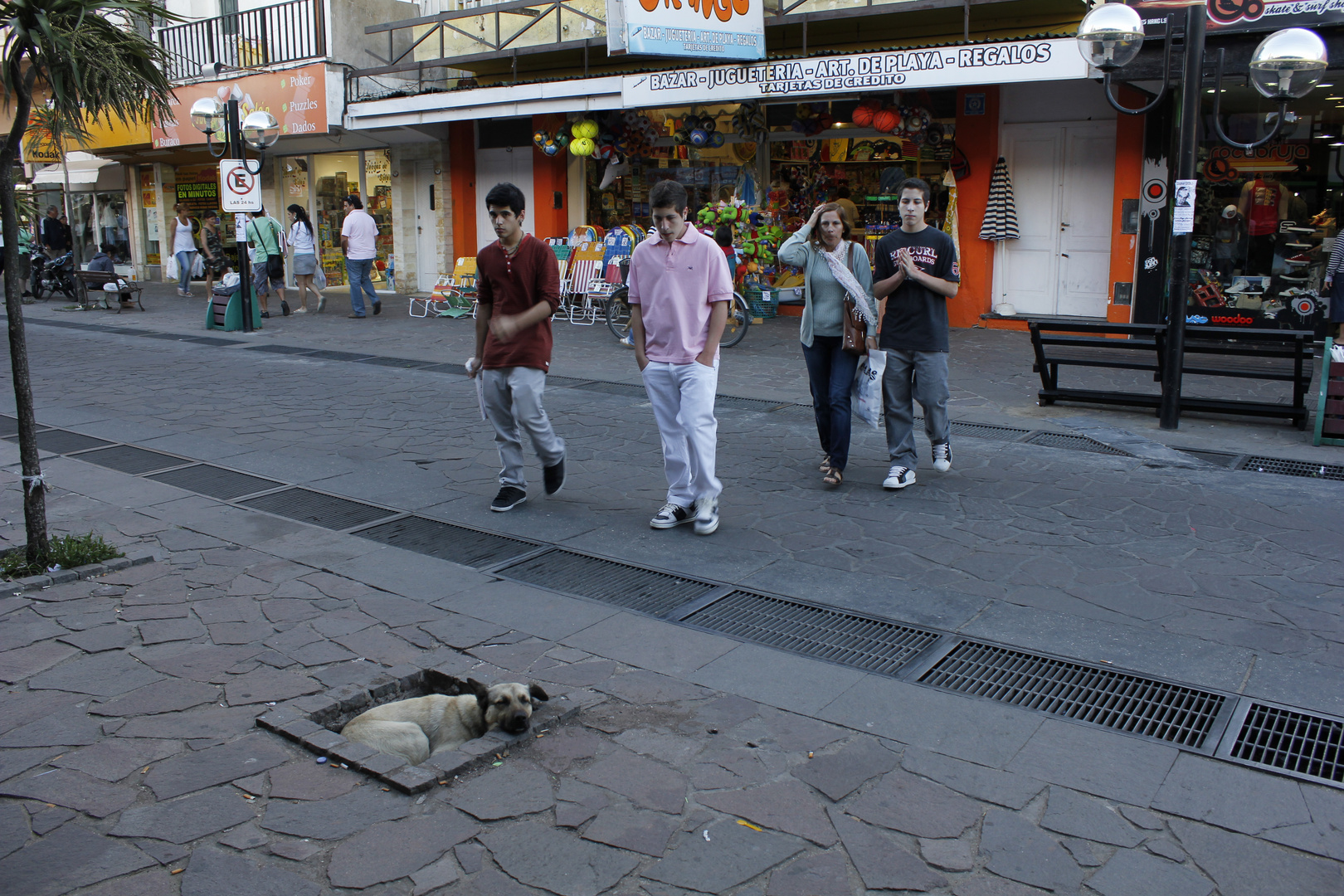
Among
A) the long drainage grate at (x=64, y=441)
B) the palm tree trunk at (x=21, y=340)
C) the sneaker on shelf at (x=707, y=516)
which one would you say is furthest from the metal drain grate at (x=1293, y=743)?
the long drainage grate at (x=64, y=441)

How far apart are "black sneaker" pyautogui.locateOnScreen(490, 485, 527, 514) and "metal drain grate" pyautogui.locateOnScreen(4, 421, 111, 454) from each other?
362 centimetres

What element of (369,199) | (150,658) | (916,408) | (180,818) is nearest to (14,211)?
(150,658)

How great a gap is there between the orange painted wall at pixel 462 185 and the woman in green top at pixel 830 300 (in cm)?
1409

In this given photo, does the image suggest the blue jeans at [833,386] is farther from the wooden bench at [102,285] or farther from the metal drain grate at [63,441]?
the wooden bench at [102,285]

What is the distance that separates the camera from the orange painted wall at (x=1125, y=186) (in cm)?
1296

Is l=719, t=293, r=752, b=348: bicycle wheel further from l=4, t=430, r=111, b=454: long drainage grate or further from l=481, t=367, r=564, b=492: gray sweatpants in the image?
l=4, t=430, r=111, b=454: long drainage grate

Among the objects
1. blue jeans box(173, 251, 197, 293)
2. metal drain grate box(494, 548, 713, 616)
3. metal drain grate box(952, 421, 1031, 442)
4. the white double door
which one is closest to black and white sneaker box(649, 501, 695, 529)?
metal drain grate box(494, 548, 713, 616)

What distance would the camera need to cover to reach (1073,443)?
776 centimetres

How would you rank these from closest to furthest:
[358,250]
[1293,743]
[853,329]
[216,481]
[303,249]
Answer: [1293,743]
[853,329]
[216,481]
[358,250]
[303,249]

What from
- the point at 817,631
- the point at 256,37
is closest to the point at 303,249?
the point at 256,37

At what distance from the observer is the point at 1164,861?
110 inches

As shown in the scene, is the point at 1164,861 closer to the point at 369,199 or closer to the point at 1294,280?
the point at 1294,280

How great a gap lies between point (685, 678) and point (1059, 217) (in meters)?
11.8

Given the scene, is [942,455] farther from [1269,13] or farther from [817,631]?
[1269,13]
